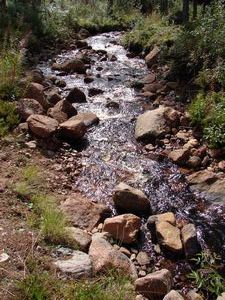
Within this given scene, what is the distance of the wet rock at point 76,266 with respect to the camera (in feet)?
12.3

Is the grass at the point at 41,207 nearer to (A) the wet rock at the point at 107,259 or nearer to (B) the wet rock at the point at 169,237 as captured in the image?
(A) the wet rock at the point at 107,259

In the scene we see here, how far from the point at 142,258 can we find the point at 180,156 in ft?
7.63

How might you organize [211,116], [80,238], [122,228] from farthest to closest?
[211,116], [122,228], [80,238]

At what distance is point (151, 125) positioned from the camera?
24.0ft

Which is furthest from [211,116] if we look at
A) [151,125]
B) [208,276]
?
[208,276]

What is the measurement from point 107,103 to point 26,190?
396cm

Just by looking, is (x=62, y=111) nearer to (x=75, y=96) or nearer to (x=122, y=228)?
(x=75, y=96)

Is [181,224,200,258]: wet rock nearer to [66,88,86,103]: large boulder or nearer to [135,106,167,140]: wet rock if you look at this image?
[135,106,167,140]: wet rock

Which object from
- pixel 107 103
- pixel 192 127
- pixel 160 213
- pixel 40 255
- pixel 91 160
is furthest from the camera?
pixel 107 103

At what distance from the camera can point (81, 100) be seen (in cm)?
864

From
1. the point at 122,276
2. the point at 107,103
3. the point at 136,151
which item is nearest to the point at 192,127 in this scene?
the point at 136,151

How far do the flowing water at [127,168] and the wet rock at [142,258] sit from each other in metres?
0.14

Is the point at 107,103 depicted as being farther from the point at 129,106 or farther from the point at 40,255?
the point at 40,255

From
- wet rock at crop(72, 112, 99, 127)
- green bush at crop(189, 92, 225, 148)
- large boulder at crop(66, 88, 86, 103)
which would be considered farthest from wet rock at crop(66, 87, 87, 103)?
green bush at crop(189, 92, 225, 148)
